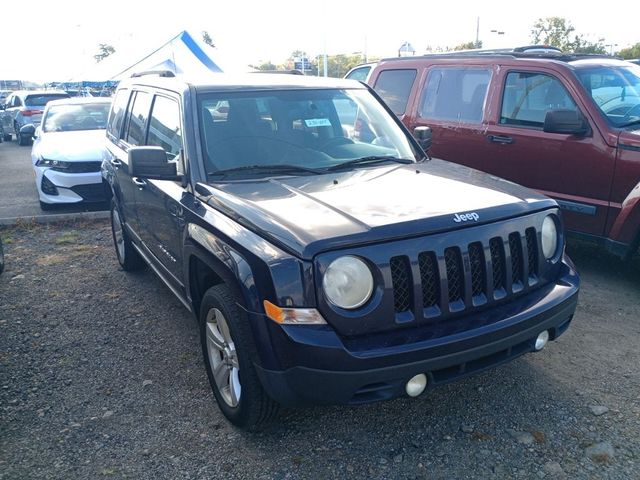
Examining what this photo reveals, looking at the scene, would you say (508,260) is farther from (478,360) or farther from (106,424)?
(106,424)

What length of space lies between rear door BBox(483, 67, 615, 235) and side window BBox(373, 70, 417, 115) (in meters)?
1.26

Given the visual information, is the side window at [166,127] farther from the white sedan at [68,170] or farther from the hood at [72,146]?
the white sedan at [68,170]

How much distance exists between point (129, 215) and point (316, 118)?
207 cm

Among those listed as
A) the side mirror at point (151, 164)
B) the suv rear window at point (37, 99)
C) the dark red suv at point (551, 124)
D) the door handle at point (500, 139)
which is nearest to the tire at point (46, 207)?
the dark red suv at point (551, 124)

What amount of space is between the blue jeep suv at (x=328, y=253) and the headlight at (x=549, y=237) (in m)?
0.01

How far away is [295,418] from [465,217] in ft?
4.85

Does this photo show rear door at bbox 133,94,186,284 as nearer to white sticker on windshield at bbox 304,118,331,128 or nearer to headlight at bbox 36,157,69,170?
white sticker on windshield at bbox 304,118,331,128

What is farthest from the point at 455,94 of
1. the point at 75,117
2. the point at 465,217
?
the point at 75,117

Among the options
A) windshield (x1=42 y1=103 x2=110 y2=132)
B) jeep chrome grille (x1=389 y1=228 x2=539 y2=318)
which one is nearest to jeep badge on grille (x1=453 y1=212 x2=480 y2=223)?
jeep chrome grille (x1=389 y1=228 x2=539 y2=318)

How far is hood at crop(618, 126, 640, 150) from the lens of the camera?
5020mm

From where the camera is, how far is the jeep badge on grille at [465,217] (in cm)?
291

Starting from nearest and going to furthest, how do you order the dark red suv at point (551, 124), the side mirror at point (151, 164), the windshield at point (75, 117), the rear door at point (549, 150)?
the side mirror at point (151, 164) → the dark red suv at point (551, 124) → the rear door at point (549, 150) → the windshield at point (75, 117)

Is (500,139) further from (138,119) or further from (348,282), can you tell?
(348,282)

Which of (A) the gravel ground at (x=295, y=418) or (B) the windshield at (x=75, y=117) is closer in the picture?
(A) the gravel ground at (x=295, y=418)
